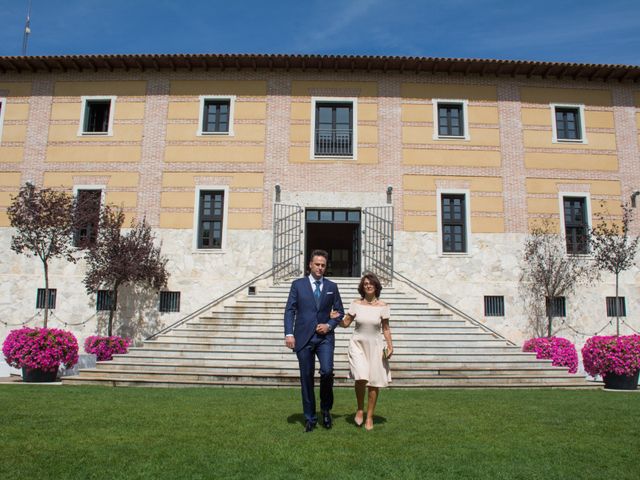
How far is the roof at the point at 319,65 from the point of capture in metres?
17.9

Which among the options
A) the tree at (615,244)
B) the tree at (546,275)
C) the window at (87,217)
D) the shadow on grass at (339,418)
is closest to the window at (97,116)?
the window at (87,217)

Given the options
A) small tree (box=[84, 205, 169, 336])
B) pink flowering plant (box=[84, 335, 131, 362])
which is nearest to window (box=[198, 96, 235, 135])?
small tree (box=[84, 205, 169, 336])

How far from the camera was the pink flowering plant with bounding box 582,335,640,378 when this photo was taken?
11.6 metres

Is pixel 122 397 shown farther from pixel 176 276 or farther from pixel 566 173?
pixel 566 173

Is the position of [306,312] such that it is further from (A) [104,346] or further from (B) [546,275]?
(B) [546,275]

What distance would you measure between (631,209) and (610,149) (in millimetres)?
2264

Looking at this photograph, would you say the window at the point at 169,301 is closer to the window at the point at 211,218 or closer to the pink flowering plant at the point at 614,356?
the window at the point at 211,218

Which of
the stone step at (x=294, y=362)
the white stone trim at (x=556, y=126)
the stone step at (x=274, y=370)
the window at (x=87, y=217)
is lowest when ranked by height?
the stone step at (x=274, y=370)

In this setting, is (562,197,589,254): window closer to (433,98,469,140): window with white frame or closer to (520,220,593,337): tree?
(520,220,593,337): tree

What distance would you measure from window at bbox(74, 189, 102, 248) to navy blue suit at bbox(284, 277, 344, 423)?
433 inches

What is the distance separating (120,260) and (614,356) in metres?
13.0

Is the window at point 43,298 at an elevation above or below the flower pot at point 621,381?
above

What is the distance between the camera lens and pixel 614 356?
11.7 m

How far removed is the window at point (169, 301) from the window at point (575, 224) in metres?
12.7
